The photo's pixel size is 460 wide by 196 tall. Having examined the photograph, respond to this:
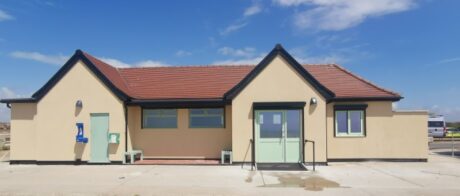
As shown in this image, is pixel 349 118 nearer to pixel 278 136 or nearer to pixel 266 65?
pixel 278 136

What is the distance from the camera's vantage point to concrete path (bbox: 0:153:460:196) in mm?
8828

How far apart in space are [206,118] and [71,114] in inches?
216

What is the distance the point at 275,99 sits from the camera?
13359 mm

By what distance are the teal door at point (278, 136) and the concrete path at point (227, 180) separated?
3.54ft

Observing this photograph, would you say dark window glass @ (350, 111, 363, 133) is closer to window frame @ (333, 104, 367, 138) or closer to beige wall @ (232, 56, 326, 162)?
window frame @ (333, 104, 367, 138)

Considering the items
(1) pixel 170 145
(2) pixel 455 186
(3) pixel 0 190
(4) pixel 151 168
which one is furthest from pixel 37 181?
(2) pixel 455 186

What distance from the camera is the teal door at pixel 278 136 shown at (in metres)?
13.3

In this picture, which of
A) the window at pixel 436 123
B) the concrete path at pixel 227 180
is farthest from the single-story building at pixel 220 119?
the window at pixel 436 123

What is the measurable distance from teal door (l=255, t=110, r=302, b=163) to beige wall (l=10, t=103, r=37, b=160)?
9.43 m

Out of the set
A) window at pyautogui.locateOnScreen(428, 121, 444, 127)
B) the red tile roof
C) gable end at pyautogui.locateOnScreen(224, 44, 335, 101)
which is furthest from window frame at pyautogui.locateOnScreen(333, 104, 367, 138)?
window at pyautogui.locateOnScreen(428, 121, 444, 127)

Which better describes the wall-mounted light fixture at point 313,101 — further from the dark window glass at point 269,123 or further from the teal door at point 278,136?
the dark window glass at point 269,123

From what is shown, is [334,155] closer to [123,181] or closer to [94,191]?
[123,181]

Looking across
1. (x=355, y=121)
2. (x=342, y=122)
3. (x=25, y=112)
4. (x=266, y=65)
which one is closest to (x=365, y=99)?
(x=355, y=121)

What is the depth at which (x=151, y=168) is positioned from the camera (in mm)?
12680
